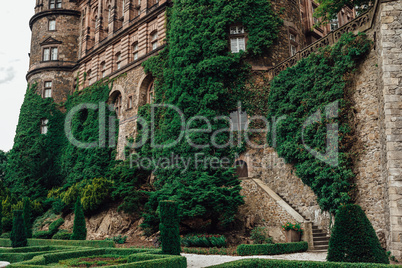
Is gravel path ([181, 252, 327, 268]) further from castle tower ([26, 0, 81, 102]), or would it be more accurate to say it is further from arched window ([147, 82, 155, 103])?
castle tower ([26, 0, 81, 102])

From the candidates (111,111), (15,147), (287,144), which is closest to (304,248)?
(287,144)

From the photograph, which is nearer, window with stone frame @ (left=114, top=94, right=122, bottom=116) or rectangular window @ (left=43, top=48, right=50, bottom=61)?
window with stone frame @ (left=114, top=94, right=122, bottom=116)

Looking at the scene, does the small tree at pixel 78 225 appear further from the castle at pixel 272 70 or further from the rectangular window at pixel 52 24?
the rectangular window at pixel 52 24

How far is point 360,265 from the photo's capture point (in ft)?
26.9

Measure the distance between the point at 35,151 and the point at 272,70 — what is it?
891 inches

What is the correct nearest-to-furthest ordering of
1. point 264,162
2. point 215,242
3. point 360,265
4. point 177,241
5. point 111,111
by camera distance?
point 360,265 < point 177,241 < point 215,242 < point 264,162 < point 111,111

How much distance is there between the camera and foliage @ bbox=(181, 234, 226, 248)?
1502 centimetres

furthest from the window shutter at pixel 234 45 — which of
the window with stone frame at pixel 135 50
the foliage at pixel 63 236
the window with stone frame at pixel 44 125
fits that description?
the window with stone frame at pixel 44 125

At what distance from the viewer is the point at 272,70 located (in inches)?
796

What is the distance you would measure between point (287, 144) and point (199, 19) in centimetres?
905

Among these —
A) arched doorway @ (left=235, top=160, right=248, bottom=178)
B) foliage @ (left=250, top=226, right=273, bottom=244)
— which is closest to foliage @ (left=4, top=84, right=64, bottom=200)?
arched doorway @ (left=235, top=160, right=248, bottom=178)

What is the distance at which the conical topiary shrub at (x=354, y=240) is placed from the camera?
8.62 m

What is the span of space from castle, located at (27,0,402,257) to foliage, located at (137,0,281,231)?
3.23ft

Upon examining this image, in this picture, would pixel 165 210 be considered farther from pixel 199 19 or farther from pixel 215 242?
pixel 199 19
